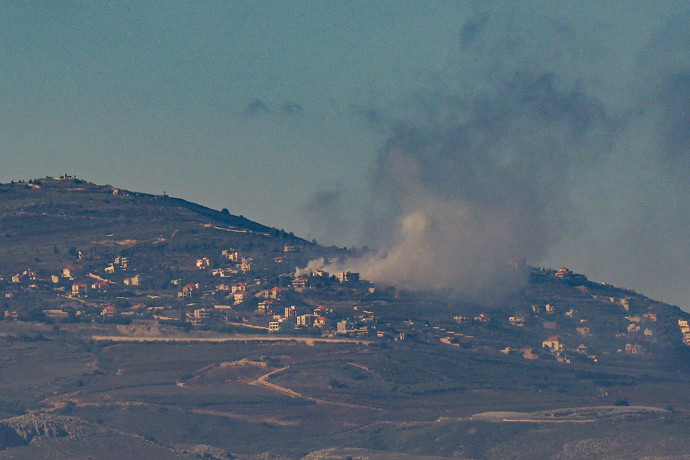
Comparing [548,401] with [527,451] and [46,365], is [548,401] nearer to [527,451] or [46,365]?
[527,451]

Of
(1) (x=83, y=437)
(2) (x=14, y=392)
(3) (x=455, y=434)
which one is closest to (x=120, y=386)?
(2) (x=14, y=392)

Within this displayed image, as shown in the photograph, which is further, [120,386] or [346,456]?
[120,386]

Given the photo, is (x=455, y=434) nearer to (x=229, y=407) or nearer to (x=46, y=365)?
(x=229, y=407)

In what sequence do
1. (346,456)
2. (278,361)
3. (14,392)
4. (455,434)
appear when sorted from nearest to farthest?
(346,456) → (455,434) → (14,392) → (278,361)

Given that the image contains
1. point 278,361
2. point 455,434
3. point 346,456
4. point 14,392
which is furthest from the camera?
point 278,361

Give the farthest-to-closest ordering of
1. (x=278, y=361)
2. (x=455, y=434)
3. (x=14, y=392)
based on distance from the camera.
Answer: (x=278, y=361)
(x=14, y=392)
(x=455, y=434)

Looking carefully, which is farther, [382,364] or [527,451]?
[382,364]

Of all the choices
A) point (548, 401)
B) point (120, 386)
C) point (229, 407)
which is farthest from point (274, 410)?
point (548, 401)

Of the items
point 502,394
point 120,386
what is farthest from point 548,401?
point 120,386
